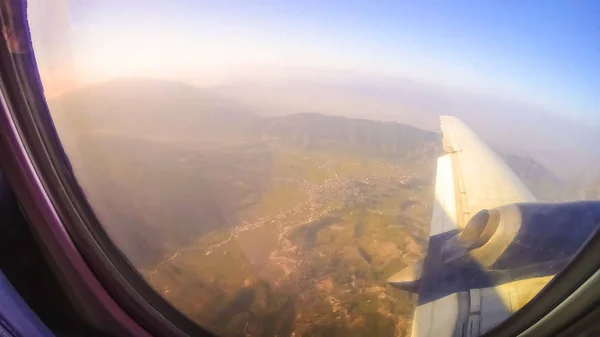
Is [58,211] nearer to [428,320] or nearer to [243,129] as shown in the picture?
[243,129]

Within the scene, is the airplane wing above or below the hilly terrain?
below

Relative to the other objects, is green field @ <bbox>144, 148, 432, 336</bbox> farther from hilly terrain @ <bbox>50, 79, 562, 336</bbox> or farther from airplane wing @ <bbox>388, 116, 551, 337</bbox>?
airplane wing @ <bbox>388, 116, 551, 337</bbox>

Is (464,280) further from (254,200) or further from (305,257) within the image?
(254,200)

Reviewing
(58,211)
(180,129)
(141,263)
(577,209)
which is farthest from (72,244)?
(577,209)

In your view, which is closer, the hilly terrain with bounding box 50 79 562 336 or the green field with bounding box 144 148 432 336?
the hilly terrain with bounding box 50 79 562 336

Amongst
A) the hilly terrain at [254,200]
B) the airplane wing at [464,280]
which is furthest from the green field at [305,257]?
the airplane wing at [464,280]

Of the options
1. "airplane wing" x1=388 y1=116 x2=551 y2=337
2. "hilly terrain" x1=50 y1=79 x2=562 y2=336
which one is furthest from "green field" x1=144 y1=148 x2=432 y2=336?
"airplane wing" x1=388 y1=116 x2=551 y2=337

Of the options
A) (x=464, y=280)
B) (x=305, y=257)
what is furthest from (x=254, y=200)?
(x=464, y=280)

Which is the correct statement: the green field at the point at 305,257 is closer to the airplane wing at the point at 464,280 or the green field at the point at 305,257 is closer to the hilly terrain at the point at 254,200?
the hilly terrain at the point at 254,200
